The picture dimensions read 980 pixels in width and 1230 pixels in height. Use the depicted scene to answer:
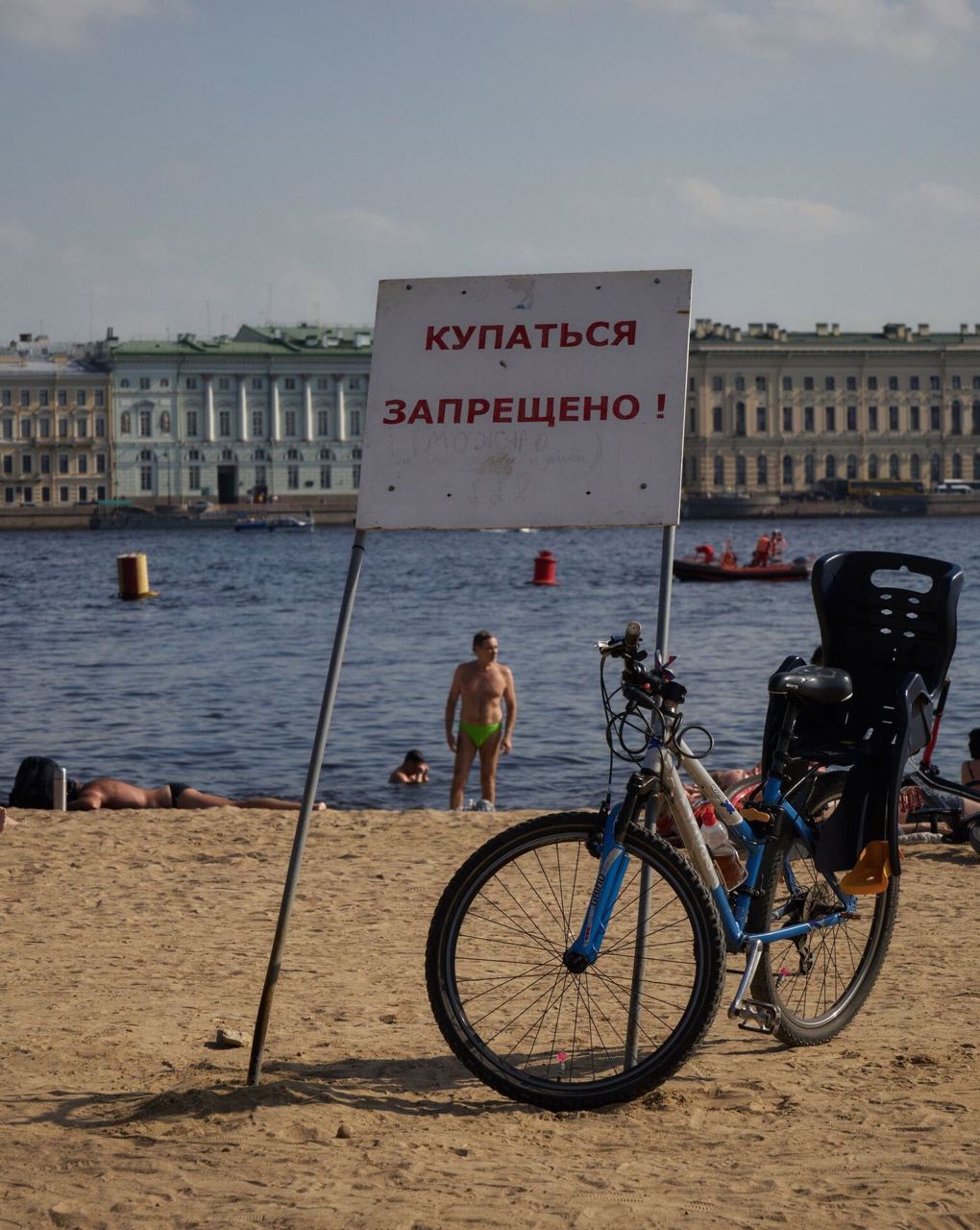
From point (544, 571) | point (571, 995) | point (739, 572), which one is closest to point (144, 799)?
point (571, 995)

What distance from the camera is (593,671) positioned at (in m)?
26.7

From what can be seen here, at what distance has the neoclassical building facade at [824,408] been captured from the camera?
11819 centimetres

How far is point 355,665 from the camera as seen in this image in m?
29.9

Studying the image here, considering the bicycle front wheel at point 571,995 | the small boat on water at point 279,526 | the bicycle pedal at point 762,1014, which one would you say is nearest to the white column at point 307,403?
the small boat on water at point 279,526

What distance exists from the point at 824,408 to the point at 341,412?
108ft

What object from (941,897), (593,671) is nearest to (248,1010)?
(941,897)

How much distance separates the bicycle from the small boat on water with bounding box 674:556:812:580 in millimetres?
48434

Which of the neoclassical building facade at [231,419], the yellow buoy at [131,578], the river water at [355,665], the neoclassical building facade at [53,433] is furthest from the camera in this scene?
the neoclassical building facade at [231,419]

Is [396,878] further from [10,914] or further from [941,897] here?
[941,897]

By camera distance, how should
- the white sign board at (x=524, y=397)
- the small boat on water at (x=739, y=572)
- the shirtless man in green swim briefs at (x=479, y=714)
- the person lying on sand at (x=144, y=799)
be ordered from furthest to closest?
1. the small boat on water at (x=739, y=572)
2. the shirtless man in green swim briefs at (x=479, y=714)
3. the person lying on sand at (x=144, y=799)
4. the white sign board at (x=524, y=397)

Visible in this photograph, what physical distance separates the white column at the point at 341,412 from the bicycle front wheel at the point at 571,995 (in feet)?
374

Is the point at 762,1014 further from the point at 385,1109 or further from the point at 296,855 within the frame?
the point at 296,855

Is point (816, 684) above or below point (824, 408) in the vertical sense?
below

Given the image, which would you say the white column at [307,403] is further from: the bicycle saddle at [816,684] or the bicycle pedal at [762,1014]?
the bicycle pedal at [762,1014]
